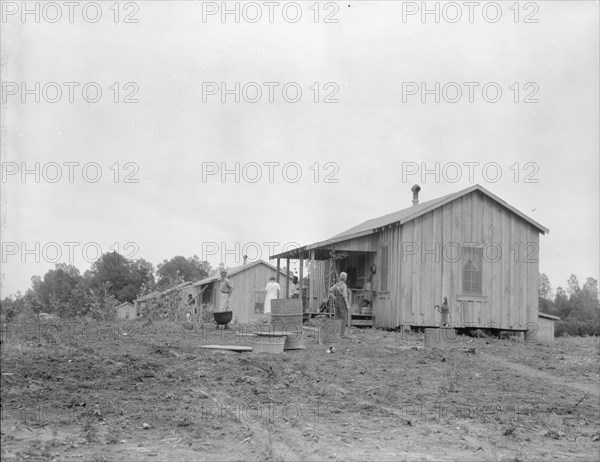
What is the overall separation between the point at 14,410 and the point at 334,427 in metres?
3.47

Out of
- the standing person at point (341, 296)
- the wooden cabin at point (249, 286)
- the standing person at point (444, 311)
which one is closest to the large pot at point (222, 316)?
the standing person at point (341, 296)

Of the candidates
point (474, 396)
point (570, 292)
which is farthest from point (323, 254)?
point (570, 292)

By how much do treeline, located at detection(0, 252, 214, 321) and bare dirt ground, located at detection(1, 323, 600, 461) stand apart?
19.0ft

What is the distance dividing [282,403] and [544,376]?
20.4 feet

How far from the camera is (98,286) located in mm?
63562

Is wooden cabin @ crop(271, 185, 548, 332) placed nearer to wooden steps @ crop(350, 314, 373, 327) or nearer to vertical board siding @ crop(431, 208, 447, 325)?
vertical board siding @ crop(431, 208, 447, 325)

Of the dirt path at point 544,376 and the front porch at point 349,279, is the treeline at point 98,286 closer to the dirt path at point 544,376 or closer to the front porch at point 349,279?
the front porch at point 349,279

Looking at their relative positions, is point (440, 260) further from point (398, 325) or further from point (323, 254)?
point (323, 254)

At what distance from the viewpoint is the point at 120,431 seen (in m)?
7.30

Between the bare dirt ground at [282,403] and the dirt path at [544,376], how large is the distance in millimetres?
75

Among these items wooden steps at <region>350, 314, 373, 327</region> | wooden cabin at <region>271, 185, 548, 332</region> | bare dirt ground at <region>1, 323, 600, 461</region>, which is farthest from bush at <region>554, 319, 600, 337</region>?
bare dirt ground at <region>1, 323, 600, 461</region>

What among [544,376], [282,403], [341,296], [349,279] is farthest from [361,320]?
[282,403]

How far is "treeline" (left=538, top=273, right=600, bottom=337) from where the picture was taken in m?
59.7

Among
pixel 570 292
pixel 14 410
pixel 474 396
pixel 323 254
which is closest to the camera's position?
pixel 14 410
